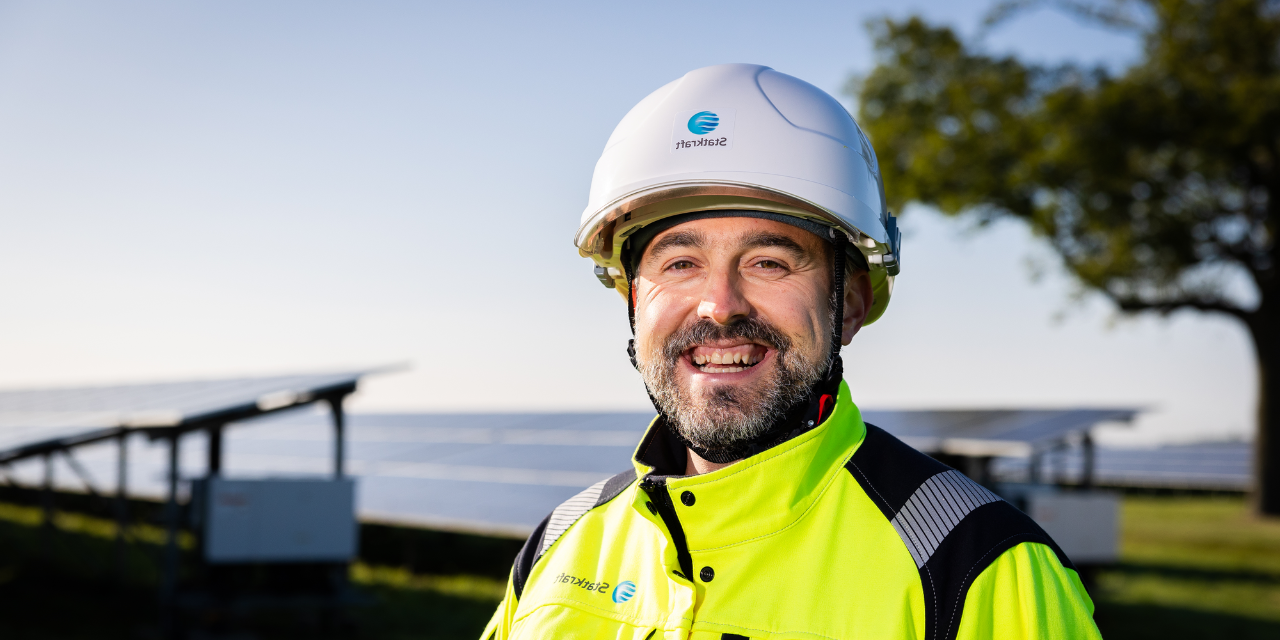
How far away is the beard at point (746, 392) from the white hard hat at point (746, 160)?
27 centimetres

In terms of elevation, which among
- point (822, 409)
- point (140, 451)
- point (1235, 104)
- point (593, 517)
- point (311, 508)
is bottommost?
point (140, 451)

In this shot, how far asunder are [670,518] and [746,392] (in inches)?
11.1

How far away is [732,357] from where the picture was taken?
200 cm

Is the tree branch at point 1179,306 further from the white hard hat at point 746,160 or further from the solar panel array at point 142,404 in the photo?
the white hard hat at point 746,160

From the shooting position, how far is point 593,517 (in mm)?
2197

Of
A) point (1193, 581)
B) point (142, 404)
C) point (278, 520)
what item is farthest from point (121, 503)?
point (1193, 581)

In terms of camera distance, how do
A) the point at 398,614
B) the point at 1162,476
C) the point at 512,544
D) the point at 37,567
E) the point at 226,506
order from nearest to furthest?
1. the point at 226,506
2. the point at 398,614
3. the point at 37,567
4. the point at 512,544
5. the point at 1162,476

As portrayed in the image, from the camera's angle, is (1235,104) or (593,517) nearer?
(593,517)

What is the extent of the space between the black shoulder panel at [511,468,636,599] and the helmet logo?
2.40 feet

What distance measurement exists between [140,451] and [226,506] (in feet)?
53.6

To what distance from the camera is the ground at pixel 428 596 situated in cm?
955

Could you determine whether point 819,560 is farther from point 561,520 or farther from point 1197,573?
point 1197,573

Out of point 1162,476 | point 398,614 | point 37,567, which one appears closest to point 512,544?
point 398,614

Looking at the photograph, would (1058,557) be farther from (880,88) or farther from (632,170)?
(880,88)
